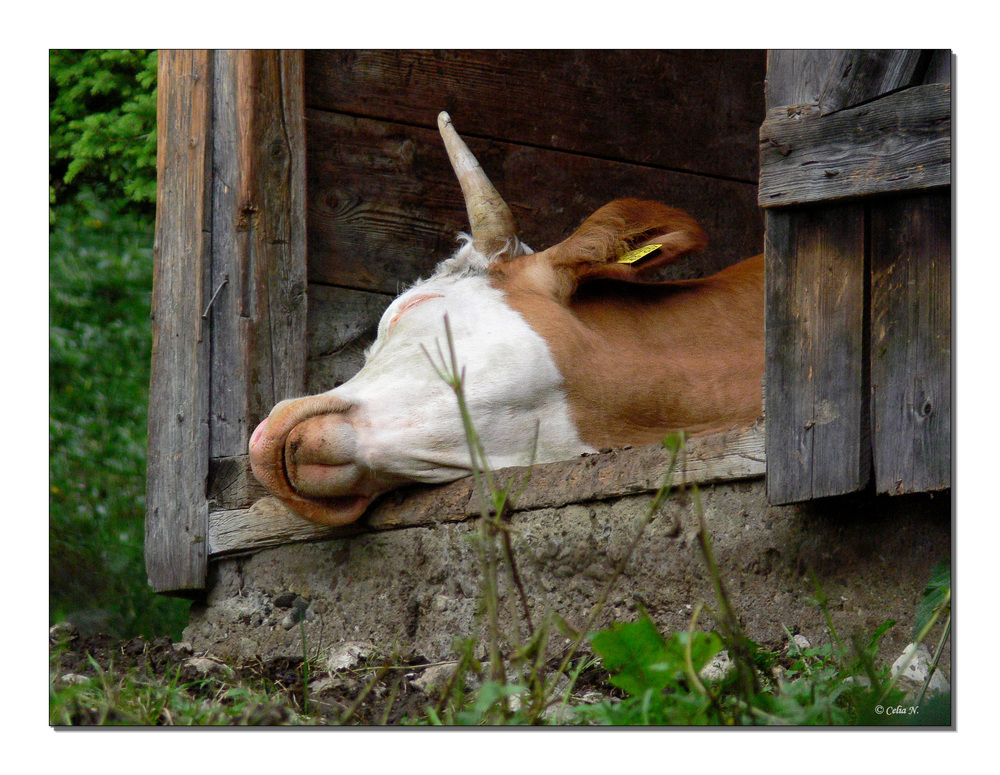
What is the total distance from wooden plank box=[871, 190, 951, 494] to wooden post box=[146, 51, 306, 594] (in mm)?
1783

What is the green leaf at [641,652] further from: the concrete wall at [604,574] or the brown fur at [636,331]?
the brown fur at [636,331]

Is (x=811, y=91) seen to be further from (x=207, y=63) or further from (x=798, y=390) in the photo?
(x=207, y=63)

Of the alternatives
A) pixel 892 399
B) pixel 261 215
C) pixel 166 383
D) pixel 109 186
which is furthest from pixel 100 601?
pixel 892 399

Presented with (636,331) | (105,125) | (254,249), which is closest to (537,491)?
(636,331)

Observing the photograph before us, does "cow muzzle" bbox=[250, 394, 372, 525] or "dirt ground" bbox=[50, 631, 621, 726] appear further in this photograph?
"cow muzzle" bbox=[250, 394, 372, 525]

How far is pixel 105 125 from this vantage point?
384 cm

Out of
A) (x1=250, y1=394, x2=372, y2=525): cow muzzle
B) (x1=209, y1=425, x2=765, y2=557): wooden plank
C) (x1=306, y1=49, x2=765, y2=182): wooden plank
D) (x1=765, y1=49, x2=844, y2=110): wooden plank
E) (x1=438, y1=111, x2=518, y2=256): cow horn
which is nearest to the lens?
(x1=765, y1=49, x2=844, y2=110): wooden plank

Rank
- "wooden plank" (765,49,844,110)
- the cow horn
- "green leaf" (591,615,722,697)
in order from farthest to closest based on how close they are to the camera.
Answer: the cow horn → "wooden plank" (765,49,844,110) → "green leaf" (591,615,722,697)

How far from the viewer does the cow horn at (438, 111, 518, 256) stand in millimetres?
2871

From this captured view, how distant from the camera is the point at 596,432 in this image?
257 centimetres

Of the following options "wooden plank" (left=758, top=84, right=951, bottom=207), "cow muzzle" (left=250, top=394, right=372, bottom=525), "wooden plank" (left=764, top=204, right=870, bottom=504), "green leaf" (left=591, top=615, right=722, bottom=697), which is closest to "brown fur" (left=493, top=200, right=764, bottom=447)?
"cow muzzle" (left=250, top=394, right=372, bottom=525)

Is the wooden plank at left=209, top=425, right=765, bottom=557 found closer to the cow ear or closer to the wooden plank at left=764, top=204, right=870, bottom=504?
the wooden plank at left=764, top=204, right=870, bottom=504

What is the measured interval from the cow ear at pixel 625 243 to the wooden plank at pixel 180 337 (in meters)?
1.05

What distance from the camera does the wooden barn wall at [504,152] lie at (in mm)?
3410
